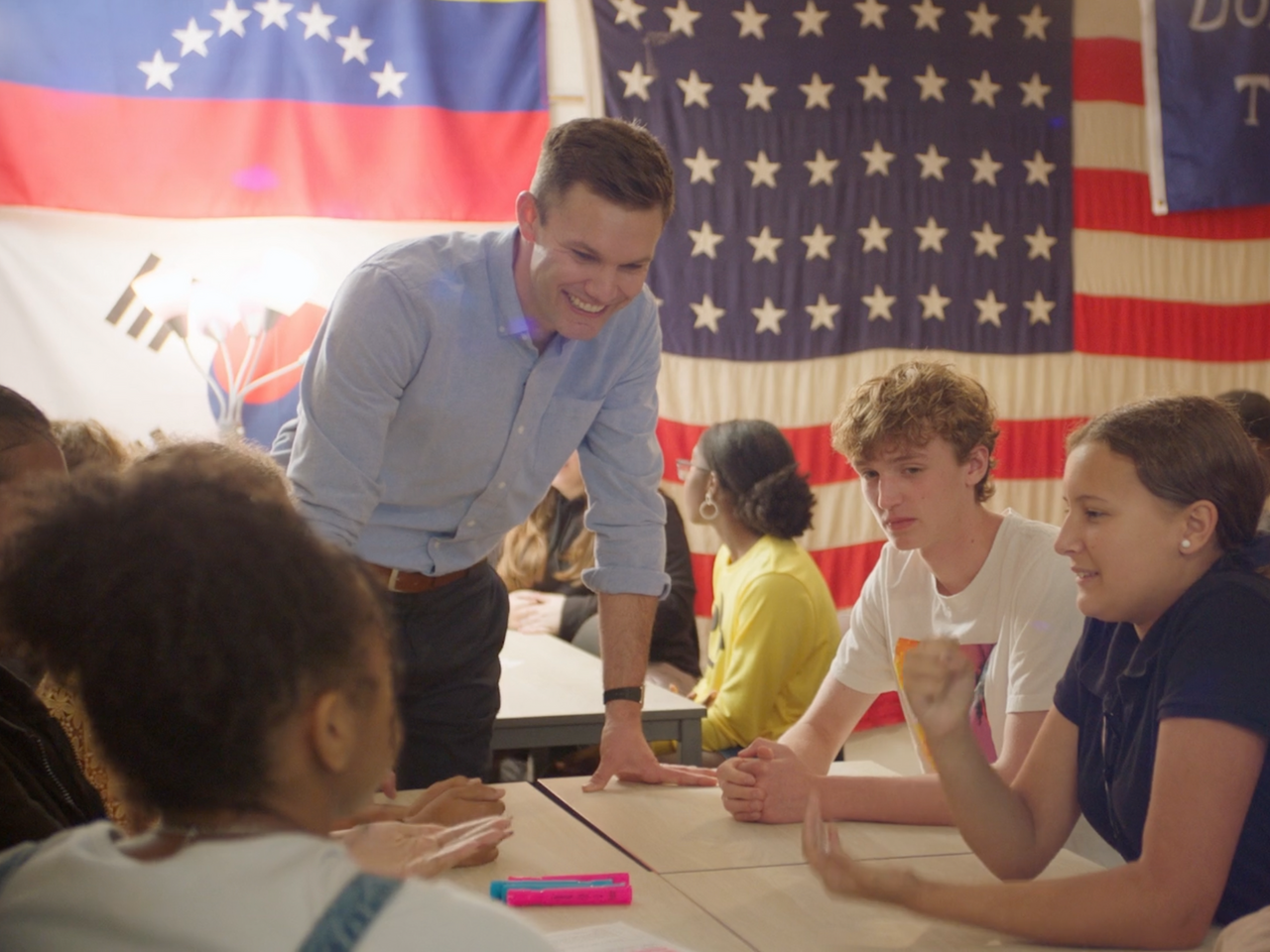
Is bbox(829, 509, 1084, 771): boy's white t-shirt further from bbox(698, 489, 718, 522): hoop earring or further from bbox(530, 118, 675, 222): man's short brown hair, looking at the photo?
bbox(698, 489, 718, 522): hoop earring

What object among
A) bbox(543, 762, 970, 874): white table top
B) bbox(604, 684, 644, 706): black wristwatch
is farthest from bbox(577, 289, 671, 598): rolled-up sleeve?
bbox(543, 762, 970, 874): white table top

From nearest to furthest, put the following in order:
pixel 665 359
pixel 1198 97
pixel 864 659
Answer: pixel 864 659, pixel 665 359, pixel 1198 97

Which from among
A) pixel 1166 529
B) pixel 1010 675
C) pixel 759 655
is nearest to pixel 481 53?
pixel 759 655

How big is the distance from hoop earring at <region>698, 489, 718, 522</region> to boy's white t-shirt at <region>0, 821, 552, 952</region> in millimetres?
2612

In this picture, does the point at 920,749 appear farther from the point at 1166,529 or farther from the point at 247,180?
the point at 247,180

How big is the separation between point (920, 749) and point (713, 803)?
0.56 metres

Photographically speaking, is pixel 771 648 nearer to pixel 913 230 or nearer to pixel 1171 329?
pixel 913 230

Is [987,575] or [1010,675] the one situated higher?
[987,575]

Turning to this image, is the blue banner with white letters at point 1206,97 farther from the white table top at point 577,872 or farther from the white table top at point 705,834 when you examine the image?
the white table top at point 577,872

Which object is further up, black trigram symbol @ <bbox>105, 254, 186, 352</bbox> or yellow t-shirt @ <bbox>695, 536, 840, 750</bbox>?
black trigram symbol @ <bbox>105, 254, 186, 352</bbox>

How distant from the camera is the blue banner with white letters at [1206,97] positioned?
4551mm

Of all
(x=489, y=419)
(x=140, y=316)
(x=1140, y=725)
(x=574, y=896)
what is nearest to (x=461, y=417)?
(x=489, y=419)

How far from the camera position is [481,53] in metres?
4.02

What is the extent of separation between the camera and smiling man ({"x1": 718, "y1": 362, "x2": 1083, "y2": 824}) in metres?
1.81
